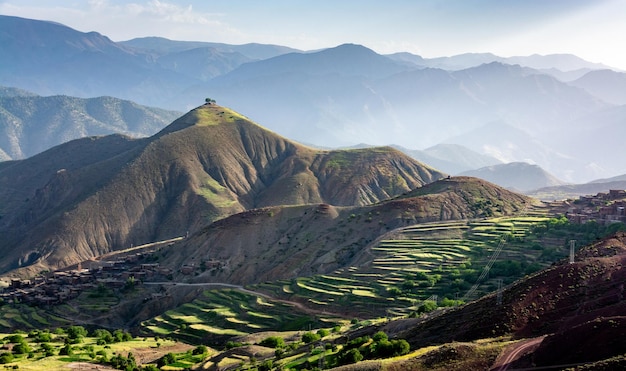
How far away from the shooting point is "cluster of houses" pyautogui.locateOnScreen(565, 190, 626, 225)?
106 meters

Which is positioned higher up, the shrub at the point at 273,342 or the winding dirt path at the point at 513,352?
the winding dirt path at the point at 513,352

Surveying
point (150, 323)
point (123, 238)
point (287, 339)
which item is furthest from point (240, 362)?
point (123, 238)

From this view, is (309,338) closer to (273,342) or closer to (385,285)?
(273,342)

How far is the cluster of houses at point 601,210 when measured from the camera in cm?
10600

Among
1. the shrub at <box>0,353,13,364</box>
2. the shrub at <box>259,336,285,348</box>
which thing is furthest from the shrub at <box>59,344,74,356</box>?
the shrub at <box>259,336,285,348</box>

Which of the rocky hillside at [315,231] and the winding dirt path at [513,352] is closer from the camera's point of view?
the winding dirt path at [513,352]

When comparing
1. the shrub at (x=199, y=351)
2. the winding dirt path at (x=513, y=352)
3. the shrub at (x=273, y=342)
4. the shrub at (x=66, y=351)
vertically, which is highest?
the winding dirt path at (x=513, y=352)

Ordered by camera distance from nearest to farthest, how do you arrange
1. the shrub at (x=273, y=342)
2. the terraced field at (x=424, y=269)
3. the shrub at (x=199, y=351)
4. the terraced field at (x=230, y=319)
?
the shrub at (x=273, y=342) → the shrub at (x=199, y=351) → the terraced field at (x=424, y=269) → the terraced field at (x=230, y=319)

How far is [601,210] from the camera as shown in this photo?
11000cm

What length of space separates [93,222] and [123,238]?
10.5 metres

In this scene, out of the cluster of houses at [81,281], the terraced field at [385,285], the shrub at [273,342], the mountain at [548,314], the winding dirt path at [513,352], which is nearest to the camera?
the mountain at [548,314]

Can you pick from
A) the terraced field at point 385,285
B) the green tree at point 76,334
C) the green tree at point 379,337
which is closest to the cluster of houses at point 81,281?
the terraced field at point 385,285

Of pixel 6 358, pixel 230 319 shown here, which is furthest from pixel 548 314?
pixel 6 358

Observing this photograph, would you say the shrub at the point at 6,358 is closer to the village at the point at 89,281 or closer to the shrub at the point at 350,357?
the shrub at the point at 350,357
